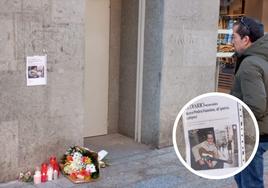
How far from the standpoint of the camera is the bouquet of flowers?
4914mm

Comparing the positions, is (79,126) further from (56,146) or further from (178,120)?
(178,120)

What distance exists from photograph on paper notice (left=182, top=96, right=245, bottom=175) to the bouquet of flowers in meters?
2.14

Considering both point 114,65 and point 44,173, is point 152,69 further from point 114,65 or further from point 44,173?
point 44,173

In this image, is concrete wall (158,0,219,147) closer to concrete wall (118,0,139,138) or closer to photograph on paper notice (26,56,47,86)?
concrete wall (118,0,139,138)

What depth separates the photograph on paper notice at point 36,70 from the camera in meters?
4.79

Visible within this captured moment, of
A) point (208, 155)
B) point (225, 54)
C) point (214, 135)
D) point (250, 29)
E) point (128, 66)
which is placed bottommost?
point (208, 155)

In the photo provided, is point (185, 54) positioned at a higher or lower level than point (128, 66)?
higher

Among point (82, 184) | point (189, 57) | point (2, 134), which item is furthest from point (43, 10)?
point (189, 57)

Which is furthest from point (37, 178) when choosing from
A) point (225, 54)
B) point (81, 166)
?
point (225, 54)

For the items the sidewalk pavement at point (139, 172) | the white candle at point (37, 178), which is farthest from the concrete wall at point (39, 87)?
the sidewalk pavement at point (139, 172)

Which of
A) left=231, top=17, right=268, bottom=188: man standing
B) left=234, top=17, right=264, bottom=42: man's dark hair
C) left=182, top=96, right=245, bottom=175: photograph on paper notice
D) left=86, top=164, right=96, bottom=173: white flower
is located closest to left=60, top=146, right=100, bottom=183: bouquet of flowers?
left=86, top=164, right=96, bottom=173: white flower

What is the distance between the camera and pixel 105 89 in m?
6.74

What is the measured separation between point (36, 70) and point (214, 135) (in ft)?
8.39

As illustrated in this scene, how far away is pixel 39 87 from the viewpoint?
490cm
